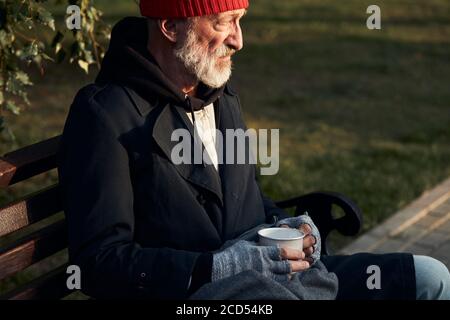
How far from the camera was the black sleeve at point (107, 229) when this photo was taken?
10.4 feet

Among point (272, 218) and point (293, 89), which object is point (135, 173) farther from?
point (293, 89)

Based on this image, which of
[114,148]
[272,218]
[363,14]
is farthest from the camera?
[363,14]

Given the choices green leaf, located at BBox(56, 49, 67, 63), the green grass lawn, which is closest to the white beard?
green leaf, located at BBox(56, 49, 67, 63)

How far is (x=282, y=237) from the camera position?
342cm

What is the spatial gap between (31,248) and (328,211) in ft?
4.43

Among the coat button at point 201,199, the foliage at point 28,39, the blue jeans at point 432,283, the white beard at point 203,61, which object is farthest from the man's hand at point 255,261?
the foliage at point 28,39

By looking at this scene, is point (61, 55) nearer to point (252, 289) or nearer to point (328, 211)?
point (328, 211)

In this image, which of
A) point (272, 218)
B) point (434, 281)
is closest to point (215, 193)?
point (272, 218)

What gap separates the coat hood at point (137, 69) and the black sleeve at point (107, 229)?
0.26 metres

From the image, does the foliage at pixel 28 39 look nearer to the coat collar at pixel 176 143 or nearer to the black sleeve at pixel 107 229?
the coat collar at pixel 176 143

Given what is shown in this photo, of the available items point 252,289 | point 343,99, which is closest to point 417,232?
point 252,289
